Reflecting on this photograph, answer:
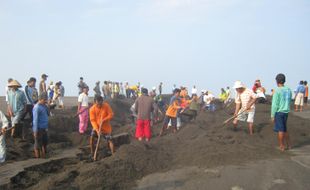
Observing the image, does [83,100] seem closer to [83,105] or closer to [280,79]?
[83,105]

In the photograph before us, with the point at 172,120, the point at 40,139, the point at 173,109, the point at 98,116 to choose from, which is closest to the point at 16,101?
the point at 40,139

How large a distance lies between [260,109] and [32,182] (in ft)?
52.7

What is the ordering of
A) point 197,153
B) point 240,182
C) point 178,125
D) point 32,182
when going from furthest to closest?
point 178,125 → point 197,153 → point 32,182 → point 240,182

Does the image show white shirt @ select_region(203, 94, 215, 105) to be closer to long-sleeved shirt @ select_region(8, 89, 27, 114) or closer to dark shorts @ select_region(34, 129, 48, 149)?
long-sleeved shirt @ select_region(8, 89, 27, 114)

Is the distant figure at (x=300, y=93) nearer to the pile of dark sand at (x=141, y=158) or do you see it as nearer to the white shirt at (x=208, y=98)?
the white shirt at (x=208, y=98)

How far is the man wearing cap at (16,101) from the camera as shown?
449 inches

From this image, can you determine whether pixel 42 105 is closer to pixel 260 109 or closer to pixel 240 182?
pixel 240 182

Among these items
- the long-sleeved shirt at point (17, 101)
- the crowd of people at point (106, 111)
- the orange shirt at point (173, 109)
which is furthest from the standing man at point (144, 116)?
the long-sleeved shirt at point (17, 101)

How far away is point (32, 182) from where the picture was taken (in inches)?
303

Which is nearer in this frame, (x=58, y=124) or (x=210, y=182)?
(x=210, y=182)

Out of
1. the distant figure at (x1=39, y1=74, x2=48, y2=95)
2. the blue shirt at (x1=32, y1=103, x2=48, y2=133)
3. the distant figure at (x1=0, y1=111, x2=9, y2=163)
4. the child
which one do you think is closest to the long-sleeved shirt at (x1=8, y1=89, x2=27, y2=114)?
the blue shirt at (x1=32, y1=103, x2=48, y2=133)

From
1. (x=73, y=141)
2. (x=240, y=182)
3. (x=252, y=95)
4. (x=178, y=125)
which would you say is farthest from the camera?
(x=178, y=125)

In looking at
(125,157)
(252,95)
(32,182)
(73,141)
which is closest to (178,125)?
(73,141)

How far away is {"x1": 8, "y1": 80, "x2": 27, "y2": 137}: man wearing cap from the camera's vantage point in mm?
11414
